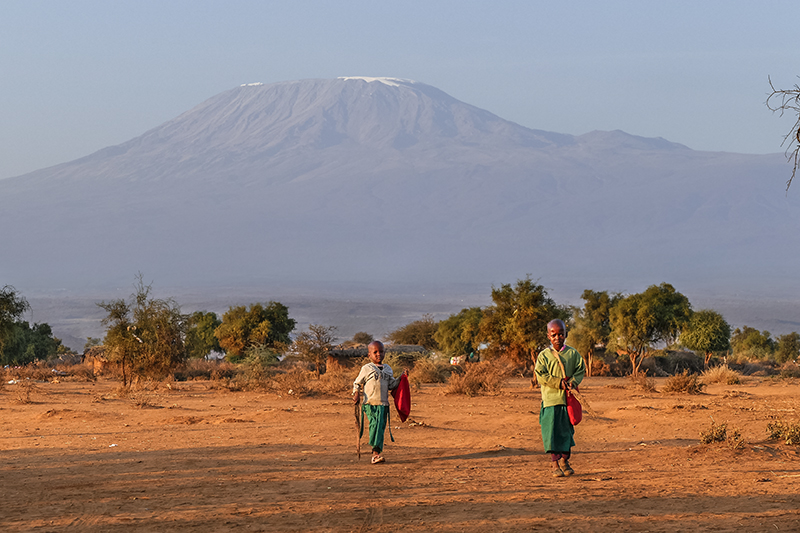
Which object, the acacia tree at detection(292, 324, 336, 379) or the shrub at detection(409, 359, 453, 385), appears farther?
the acacia tree at detection(292, 324, 336, 379)

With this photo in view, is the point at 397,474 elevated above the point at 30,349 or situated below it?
above

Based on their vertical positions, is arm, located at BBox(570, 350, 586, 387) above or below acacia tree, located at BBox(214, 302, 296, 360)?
above

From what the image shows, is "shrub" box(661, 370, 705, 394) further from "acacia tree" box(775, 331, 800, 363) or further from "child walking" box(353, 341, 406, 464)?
"acacia tree" box(775, 331, 800, 363)

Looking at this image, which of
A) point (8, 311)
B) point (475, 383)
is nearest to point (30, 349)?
point (8, 311)

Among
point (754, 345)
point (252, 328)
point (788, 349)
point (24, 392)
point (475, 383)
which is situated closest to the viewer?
point (475, 383)

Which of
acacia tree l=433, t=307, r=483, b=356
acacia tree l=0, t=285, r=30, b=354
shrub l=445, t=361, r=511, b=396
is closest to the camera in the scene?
acacia tree l=0, t=285, r=30, b=354

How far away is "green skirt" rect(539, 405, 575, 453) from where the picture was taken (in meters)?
10.2

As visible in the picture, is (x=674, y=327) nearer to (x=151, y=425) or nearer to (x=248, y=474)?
(x=151, y=425)

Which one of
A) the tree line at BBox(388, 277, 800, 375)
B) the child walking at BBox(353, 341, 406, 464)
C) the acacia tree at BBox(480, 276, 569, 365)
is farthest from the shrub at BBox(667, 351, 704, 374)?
the child walking at BBox(353, 341, 406, 464)

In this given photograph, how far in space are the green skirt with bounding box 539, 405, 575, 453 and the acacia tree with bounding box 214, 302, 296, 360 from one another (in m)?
33.7

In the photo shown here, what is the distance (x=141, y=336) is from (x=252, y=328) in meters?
18.1

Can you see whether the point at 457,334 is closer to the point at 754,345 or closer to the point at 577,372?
the point at 754,345

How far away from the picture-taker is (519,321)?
26.3 meters

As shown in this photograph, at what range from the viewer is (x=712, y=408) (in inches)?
677
